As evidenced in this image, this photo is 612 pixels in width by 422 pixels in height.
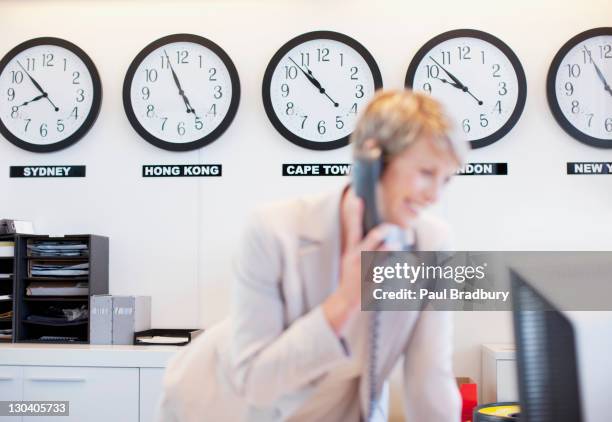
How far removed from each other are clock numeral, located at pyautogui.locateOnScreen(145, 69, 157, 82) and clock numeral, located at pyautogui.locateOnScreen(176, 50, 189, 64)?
0.14 metres

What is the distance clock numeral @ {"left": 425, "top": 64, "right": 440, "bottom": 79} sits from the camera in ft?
11.4

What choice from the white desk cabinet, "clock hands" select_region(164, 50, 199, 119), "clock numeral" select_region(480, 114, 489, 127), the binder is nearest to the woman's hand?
the white desk cabinet

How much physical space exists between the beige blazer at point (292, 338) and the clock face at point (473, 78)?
7.69 ft

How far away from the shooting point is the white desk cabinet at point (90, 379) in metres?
3.04

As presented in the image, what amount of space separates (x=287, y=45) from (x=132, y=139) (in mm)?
988

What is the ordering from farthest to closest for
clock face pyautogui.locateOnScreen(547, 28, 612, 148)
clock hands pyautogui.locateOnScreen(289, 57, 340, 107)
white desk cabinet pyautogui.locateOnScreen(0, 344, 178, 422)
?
clock hands pyautogui.locateOnScreen(289, 57, 340, 107)
clock face pyautogui.locateOnScreen(547, 28, 612, 148)
white desk cabinet pyautogui.locateOnScreen(0, 344, 178, 422)

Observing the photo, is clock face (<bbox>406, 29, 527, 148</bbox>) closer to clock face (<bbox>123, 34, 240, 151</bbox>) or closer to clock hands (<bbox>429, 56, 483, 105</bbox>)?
clock hands (<bbox>429, 56, 483, 105</bbox>)

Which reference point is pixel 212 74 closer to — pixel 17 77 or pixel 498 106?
pixel 17 77

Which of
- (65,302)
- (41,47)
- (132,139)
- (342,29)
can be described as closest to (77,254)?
(65,302)

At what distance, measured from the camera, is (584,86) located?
3414 mm

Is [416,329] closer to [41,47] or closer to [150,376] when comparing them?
[150,376]

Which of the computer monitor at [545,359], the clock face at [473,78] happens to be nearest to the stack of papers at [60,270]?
the clock face at [473,78]

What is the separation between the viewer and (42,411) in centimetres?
316

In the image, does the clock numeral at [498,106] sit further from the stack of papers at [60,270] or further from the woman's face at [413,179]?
the woman's face at [413,179]
